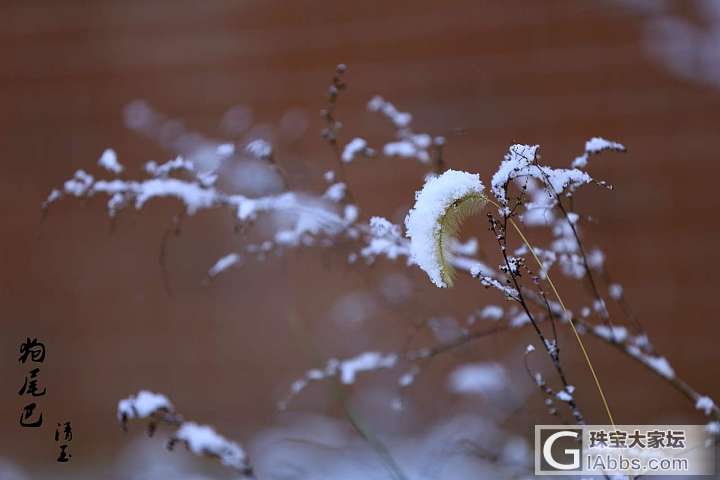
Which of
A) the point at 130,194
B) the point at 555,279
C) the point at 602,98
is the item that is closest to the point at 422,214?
the point at 130,194

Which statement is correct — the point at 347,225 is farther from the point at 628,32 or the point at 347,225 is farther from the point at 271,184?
the point at 628,32

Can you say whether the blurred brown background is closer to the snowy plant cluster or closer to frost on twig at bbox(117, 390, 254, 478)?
the snowy plant cluster

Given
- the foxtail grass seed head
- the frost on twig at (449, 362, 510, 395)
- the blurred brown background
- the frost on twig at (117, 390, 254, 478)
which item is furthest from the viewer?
the blurred brown background

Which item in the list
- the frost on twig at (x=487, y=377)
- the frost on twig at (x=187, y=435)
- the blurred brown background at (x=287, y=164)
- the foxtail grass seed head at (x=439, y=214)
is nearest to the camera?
the foxtail grass seed head at (x=439, y=214)

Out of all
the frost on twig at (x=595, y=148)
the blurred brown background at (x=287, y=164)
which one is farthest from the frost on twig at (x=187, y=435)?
the blurred brown background at (x=287, y=164)

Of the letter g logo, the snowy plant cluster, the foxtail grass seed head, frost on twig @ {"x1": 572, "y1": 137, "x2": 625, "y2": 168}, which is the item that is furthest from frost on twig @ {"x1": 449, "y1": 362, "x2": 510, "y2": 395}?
the foxtail grass seed head

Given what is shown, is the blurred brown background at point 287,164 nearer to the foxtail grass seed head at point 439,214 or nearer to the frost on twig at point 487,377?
the frost on twig at point 487,377

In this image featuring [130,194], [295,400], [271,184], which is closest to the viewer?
[130,194]
